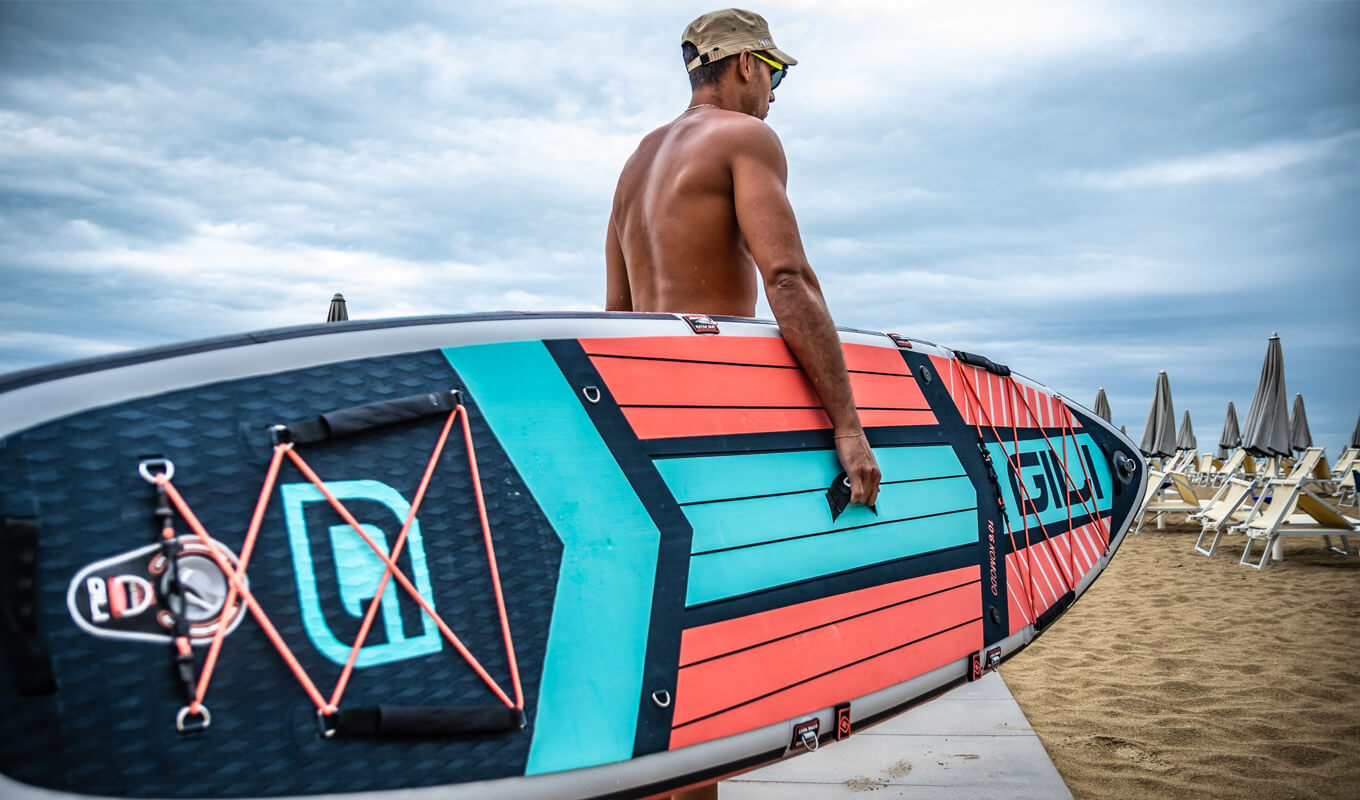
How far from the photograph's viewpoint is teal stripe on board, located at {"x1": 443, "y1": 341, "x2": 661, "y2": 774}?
A: 5.48 feet

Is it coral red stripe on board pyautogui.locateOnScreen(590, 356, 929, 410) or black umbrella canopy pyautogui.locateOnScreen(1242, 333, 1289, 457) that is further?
black umbrella canopy pyautogui.locateOnScreen(1242, 333, 1289, 457)

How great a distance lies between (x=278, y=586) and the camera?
1.37 m

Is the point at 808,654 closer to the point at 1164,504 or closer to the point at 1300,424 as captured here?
the point at 1164,504

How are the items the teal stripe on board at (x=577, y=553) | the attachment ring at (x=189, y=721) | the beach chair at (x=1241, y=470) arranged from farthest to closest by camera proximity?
the beach chair at (x=1241, y=470) → the teal stripe on board at (x=577, y=553) → the attachment ring at (x=189, y=721)

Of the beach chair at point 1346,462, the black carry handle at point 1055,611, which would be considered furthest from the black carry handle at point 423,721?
the beach chair at point 1346,462

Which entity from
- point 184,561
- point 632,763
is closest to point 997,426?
point 632,763

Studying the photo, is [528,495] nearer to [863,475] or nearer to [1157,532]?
[863,475]

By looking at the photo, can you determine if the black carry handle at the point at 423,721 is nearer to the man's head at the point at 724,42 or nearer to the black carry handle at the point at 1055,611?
the man's head at the point at 724,42

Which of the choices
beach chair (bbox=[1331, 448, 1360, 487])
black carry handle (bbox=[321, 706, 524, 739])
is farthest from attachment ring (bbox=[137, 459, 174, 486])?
beach chair (bbox=[1331, 448, 1360, 487])

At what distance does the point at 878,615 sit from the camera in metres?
2.35

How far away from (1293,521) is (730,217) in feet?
29.4

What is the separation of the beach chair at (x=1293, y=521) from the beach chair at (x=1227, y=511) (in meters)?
0.20

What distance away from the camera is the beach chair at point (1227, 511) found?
29.4ft

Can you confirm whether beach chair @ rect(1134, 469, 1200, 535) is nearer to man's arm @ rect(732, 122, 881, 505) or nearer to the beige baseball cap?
man's arm @ rect(732, 122, 881, 505)
